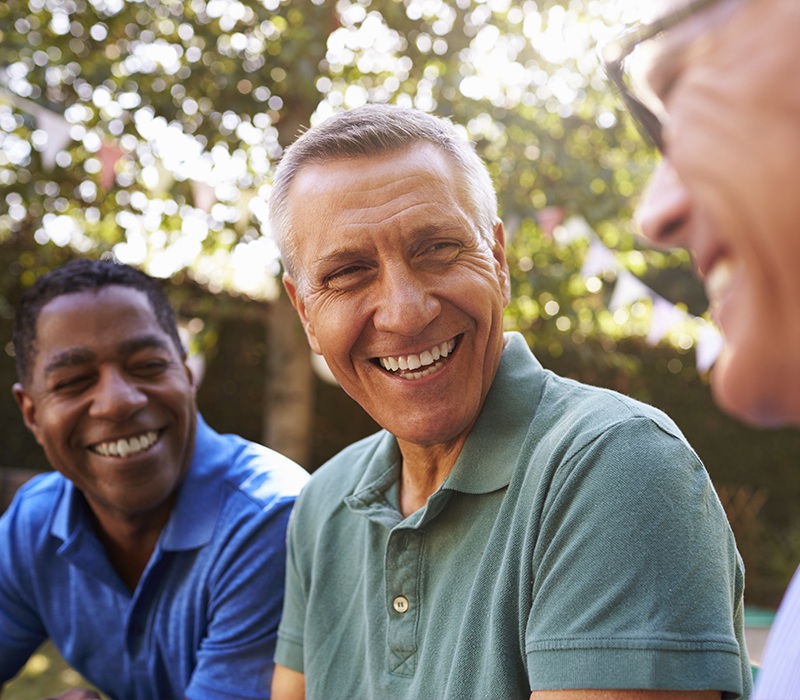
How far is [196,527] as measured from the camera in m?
2.41

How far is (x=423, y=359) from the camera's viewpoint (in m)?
1.69

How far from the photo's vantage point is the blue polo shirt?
7.44 feet

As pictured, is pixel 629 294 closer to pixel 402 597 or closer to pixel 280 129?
pixel 280 129

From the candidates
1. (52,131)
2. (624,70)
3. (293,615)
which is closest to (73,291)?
(293,615)

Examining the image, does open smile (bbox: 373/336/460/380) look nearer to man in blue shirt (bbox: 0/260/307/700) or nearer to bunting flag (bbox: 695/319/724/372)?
man in blue shirt (bbox: 0/260/307/700)

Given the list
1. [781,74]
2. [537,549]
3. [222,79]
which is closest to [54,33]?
[222,79]

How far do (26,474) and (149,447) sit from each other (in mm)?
Result: 5600

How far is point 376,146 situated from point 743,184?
119 centimetres

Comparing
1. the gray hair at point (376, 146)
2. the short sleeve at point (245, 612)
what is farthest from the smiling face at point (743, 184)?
the short sleeve at point (245, 612)

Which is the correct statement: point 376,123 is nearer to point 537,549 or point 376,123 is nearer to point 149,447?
point 537,549

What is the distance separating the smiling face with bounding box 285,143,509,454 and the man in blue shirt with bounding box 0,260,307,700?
78 centimetres

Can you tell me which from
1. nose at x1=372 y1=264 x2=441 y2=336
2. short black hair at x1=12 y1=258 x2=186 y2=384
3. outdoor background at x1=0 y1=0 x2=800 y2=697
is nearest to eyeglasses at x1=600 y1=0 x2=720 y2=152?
nose at x1=372 y1=264 x2=441 y2=336

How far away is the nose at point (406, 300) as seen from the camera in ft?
5.38

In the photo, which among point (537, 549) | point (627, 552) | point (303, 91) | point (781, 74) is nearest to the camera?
point (781, 74)
